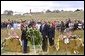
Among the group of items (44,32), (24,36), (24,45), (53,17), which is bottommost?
(24,45)

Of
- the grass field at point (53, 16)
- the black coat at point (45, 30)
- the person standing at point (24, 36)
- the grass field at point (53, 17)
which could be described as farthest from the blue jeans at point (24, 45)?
the grass field at point (53, 16)

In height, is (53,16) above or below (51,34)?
above

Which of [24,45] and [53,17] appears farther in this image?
[24,45]

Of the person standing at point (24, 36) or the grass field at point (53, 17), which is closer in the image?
the grass field at point (53, 17)

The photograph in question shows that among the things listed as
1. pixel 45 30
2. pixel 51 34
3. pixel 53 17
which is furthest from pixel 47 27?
pixel 53 17

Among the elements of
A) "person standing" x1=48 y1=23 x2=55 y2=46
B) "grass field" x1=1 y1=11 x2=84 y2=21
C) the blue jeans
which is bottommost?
the blue jeans

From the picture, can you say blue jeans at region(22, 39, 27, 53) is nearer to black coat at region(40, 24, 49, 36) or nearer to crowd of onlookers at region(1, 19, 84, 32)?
crowd of onlookers at region(1, 19, 84, 32)

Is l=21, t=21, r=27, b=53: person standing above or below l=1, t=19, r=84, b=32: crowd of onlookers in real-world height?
below

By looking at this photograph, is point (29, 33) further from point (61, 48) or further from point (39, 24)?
point (61, 48)

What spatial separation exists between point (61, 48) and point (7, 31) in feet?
5.60

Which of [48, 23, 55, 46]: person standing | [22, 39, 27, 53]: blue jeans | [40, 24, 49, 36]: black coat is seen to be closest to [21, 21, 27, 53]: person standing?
[22, 39, 27, 53]: blue jeans

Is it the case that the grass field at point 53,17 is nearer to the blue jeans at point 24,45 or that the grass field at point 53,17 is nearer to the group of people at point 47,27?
the group of people at point 47,27

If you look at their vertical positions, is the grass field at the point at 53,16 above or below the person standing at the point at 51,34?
above

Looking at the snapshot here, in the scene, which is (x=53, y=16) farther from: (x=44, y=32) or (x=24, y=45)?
(x=24, y=45)
